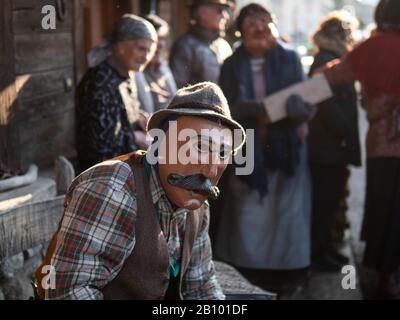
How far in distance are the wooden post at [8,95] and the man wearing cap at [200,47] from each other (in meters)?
1.84

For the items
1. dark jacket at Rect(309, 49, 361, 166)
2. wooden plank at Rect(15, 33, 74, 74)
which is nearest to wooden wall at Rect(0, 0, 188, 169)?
wooden plank at Rect(15, 33, 74, 74)

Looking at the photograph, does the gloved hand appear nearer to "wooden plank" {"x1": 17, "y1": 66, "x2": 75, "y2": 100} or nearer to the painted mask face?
"wooden plank" {"x1": 17, "y1": 66, "x2": 75, "y2": 100}

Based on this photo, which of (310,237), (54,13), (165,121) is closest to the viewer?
(165,121)

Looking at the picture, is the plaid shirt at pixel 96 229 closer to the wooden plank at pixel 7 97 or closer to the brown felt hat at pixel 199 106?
the brown felt hat at pixel 199 106

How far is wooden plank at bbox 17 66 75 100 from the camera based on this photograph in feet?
12.7

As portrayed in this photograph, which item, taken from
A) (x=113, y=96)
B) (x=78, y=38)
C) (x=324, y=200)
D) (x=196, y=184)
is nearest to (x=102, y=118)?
(x=113, y=96)

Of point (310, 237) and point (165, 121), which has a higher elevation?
point (165, 121)

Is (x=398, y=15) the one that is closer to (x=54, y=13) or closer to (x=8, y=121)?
(x=54, y=13)

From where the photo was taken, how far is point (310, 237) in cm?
504

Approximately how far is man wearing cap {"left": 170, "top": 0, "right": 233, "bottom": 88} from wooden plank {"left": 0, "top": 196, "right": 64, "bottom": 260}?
2.58 m

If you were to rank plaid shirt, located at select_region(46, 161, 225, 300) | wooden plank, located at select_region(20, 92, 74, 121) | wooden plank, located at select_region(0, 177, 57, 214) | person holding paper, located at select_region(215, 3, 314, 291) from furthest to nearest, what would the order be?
1. person holding paper, located at select_region(215, 3, 314, 291)
2. wooden plank, located at select_region(20, 92, 74, 121)
3. wooden plank, located at select_region(0, 177, 57, 214)
4. plaid shirt, located at select_region(46, 161, 225, 300)

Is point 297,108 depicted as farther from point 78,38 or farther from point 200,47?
point 78,38

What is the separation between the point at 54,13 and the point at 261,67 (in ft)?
4.96
